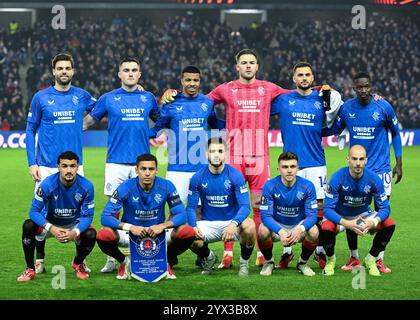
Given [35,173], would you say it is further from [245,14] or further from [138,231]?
[245,14]

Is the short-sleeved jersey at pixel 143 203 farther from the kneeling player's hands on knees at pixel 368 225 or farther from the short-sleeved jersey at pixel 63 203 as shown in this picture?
the kneeling player's hands on knees at pixel 368 225

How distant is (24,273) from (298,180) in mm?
2836

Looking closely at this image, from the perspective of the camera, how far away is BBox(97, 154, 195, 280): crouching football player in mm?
8125

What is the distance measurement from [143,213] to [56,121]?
159cm

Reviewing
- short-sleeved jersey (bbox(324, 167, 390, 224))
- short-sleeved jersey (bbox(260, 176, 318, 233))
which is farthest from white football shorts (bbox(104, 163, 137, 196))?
short-sleeved jersey (bbox(324, 167, 390, 224))

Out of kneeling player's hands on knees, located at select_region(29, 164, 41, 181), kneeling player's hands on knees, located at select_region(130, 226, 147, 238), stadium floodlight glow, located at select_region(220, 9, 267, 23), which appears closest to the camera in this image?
kneeling player's hands on knees, located at select_region(130, 226, 147, 238)

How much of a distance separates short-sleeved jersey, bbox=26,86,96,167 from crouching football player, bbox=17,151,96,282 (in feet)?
2.46

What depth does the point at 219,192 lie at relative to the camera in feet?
28.1

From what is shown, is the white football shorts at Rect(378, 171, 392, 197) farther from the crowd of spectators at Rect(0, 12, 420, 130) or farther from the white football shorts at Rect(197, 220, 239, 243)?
the crowd of spectators at Rect(0, 12, 420, 130)

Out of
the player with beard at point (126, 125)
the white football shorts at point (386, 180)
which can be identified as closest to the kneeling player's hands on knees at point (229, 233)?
the player with beard at point (126, 125)

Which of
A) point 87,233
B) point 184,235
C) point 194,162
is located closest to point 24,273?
point 87,233

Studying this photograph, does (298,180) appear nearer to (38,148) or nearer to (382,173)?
(382,173)

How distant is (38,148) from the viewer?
919cm

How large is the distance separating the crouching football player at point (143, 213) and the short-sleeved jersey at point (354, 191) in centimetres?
145
